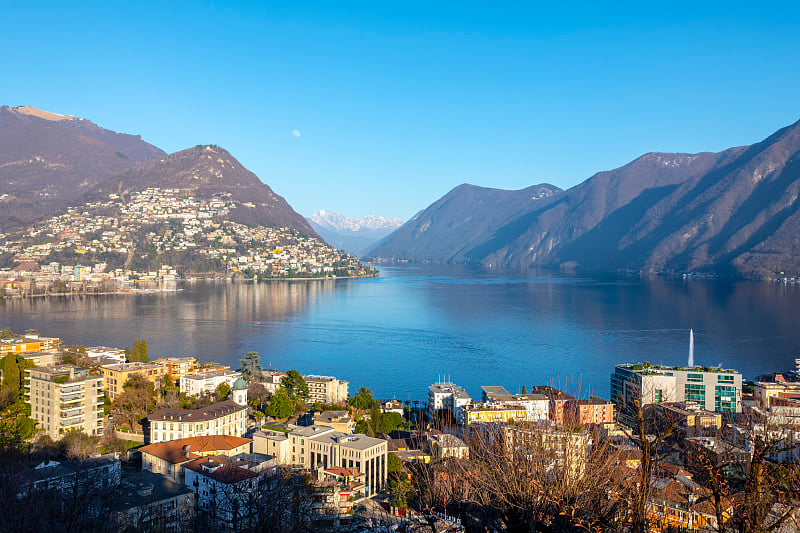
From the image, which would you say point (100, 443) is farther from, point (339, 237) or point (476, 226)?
point (339, 237)

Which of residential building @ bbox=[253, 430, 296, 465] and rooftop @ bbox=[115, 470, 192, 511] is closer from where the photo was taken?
rooftop @ bbox=[115, 470, 192, 511]

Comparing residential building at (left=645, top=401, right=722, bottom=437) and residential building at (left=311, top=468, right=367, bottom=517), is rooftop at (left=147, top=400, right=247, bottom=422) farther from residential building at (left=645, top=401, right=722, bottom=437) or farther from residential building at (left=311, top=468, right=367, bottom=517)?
residential building at (left=645, top=401, right=722, bottom=437)

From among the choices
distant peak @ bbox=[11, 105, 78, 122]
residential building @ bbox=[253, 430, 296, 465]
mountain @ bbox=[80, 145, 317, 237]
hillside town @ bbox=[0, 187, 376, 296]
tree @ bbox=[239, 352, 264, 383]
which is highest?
distant peak @ bbox=[11, 105, 78, 122]

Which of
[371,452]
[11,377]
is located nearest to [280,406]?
[371,452]

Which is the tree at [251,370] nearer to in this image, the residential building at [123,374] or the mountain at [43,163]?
the residential building at [123,374]

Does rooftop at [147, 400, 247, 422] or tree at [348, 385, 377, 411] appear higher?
rooftop at [147, 400, 247, 422]

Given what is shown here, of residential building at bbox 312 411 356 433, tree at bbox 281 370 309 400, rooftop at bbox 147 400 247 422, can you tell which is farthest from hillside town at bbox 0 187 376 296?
residential building at bbox 312 411 356 433

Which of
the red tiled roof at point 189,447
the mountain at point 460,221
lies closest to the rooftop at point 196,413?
the red tiled roof at point 189,447
